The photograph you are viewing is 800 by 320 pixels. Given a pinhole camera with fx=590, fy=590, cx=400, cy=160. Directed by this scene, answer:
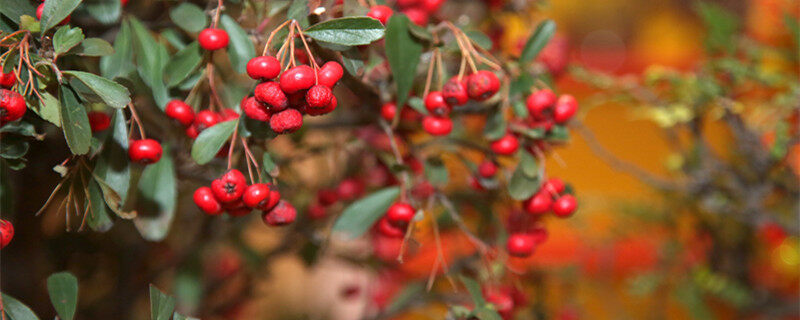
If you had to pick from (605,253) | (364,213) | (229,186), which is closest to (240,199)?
(229,186)

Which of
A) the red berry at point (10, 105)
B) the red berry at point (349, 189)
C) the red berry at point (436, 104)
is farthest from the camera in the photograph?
the red berry at point (349, 189)

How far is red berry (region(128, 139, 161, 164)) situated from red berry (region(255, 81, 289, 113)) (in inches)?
3.7

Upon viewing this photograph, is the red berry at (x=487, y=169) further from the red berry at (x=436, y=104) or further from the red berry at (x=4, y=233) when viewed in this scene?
the red berry at (x=4, y=233)

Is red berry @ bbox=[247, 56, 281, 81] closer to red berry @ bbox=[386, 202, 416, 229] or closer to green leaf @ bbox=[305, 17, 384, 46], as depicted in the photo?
green leaf @ bbox=[305, 17, 384, 46]

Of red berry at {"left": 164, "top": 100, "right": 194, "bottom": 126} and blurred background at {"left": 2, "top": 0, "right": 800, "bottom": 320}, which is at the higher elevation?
red berry at {"left": 164, "top": 100, "right": 194, "bottom": 126}

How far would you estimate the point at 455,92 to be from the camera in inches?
15.3

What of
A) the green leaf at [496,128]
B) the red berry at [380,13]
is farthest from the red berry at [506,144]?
the red berry at [380,13]

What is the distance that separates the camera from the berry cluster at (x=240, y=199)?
36 cm

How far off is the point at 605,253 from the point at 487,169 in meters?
0.80

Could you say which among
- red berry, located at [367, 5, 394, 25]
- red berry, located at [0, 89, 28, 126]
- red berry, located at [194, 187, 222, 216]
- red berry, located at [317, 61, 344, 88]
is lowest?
red berry, located at [194, 187, 222, 216]

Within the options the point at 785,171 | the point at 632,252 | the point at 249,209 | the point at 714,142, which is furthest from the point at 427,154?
the point at 714,142

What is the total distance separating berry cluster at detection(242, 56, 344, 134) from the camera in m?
0.31

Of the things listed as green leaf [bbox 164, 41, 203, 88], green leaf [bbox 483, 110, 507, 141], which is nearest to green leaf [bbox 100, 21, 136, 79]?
green leaf [bbox 164, 41, 203, 88]

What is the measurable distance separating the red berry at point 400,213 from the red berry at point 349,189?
6.9 inches
